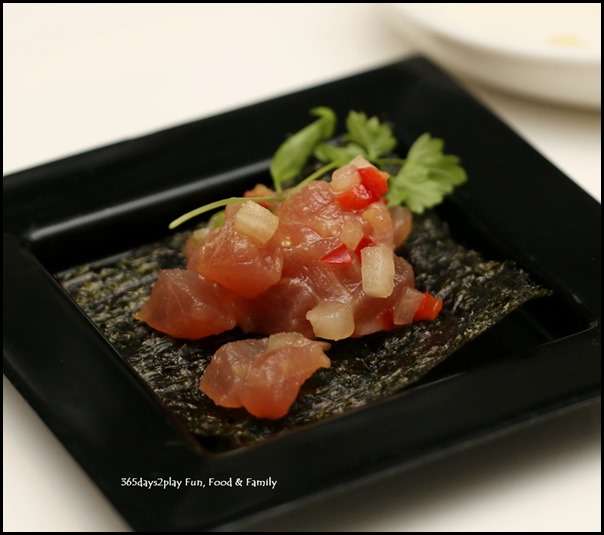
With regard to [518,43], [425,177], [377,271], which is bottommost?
[377,271]

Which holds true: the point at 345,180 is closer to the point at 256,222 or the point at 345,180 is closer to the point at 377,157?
the point at 256,222

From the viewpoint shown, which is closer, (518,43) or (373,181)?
(373,181)

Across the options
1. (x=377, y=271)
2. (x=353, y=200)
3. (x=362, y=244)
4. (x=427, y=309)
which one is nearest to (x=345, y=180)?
(x=353, y=200)

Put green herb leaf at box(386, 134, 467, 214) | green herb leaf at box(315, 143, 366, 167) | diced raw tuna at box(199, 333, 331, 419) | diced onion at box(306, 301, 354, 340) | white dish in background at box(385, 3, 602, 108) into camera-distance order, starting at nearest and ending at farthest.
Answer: diced raw tuna at box(199, 333, 331, 419)
diced onion at box(306, 301, 354, 340)
green herb leaf at box(386, 134, 467, 214)
green herb leaf at box(315, 143, 366, 167)
white dish in background at box(385, 3, 602, 108)

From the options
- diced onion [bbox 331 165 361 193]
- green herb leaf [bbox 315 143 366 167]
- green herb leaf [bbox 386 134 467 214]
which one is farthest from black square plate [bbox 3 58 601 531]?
diced onion [bbox 331 165 361 193]

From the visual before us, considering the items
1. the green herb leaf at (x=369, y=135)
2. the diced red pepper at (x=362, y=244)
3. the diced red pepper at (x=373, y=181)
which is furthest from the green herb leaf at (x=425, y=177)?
the diced red pepper at (x=362, y=244)

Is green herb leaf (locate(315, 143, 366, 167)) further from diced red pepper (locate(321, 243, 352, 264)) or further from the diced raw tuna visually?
the diced raw tuna

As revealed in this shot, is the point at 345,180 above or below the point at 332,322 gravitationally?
above
